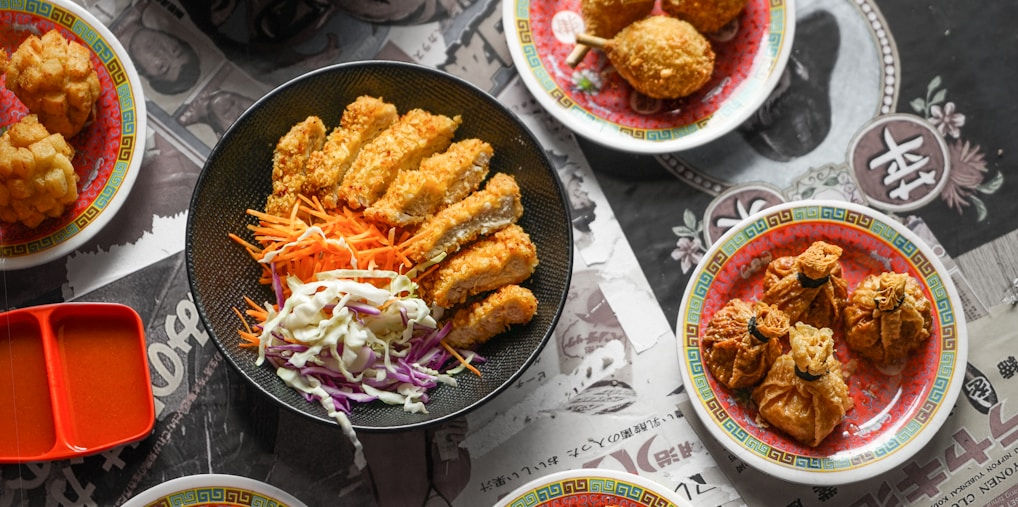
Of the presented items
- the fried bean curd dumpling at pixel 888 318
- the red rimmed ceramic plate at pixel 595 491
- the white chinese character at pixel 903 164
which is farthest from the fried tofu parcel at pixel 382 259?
the white chinese character at pixel 903 164

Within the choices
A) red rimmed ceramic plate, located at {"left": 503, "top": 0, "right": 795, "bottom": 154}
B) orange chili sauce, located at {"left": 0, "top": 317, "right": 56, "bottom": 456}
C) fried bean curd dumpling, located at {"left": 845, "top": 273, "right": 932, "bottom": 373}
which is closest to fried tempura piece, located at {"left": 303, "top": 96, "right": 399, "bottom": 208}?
red rimmed ceramic plate, located at {"left": 503, "top": 0, "right": 795, "bottom": 154}

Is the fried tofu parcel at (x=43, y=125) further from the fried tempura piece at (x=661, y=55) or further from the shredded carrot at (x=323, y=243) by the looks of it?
the fried tempura piece at (x=661, y=55)

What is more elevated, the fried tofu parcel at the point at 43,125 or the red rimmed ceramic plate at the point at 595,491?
the fried tofu parcel at the point at 43,125

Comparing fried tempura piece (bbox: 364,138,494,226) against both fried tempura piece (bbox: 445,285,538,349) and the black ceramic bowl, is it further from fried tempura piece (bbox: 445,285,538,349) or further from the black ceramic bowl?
fried tempura piece (bbox: 445,285,538,349)

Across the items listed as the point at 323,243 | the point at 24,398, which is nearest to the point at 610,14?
the point at 323,243

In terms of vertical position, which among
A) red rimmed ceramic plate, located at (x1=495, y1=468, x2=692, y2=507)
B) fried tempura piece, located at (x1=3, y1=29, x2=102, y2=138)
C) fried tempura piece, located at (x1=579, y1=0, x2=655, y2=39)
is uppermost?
fried tempura piece, located at (x1=579, y1=0, x2=655, y2=39)

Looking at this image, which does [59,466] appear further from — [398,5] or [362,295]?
[398,5]
